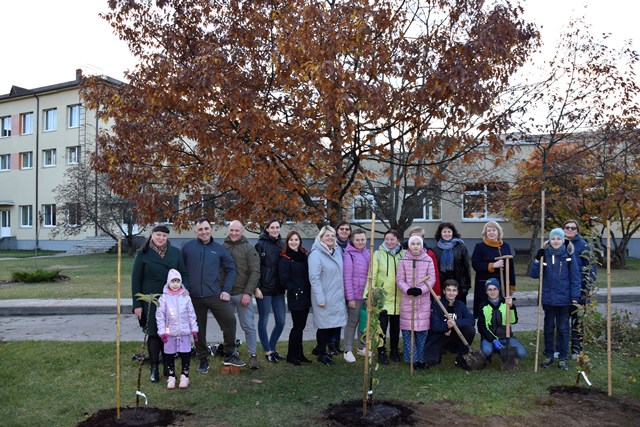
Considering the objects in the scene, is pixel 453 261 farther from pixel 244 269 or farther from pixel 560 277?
pixel 244 269

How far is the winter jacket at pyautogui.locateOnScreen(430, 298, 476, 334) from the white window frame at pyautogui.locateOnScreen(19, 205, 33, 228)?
39320mm

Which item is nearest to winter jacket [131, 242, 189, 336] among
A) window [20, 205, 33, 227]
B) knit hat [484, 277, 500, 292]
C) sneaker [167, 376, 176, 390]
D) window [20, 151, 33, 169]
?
sneaker [167, 376, 176, 390]

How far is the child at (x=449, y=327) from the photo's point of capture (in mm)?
6762

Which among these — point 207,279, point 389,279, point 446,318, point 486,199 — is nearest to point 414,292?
point 389,279

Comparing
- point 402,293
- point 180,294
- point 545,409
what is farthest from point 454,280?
point 180,294

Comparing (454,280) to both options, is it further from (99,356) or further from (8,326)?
(8,326)

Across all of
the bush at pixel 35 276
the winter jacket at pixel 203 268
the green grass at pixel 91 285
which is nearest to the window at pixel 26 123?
the green grass at pixel 91 285

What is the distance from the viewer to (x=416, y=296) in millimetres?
6719

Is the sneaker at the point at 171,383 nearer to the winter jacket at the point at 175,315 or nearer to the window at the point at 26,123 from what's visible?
the winter jacket at the point at 175,315

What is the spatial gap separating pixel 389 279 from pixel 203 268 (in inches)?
90.3

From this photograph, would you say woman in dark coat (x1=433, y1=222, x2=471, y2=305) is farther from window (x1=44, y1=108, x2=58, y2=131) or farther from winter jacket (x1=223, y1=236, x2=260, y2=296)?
window (x1=44, y1=108, x2=58, y2=131)

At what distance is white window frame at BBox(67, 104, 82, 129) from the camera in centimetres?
3781

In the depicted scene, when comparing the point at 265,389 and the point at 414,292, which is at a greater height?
the point at 414,292

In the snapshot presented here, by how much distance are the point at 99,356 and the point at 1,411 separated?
6.82 feet
